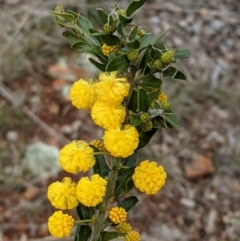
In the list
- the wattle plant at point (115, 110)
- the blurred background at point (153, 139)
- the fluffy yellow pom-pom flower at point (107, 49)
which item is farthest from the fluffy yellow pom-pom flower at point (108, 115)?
the blurred background at point (153, 139)

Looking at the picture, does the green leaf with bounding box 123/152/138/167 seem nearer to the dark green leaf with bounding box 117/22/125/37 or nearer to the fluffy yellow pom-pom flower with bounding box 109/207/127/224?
the fluffy yellow pom-pom flower with bounding box 109/207/127/224

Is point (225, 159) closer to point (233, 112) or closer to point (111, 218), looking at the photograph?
point (233, 112)

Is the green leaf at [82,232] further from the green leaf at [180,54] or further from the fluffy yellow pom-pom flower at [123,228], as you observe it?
the green leaf at [180,54]

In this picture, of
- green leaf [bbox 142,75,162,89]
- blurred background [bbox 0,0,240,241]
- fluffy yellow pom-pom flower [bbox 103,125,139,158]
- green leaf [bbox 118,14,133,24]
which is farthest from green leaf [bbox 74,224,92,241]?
blurred background [bbox 0,0,240,241]

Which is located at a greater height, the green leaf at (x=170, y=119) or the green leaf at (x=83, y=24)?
the green leaf at (x=83, y=24)

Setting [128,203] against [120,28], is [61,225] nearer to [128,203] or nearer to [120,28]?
[128,203]

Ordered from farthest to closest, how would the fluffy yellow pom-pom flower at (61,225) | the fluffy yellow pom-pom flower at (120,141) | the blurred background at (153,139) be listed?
the blurred background at (153,139) → the fluffy yellow pom-pom flower at (61,225) → the fluffy yellow pom-pom flower at (120,141)

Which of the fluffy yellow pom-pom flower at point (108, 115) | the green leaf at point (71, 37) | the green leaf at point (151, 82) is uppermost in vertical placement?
the green leaf at point (71, 37)

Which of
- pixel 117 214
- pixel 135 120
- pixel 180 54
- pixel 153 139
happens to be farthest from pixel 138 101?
pixel 153 139
